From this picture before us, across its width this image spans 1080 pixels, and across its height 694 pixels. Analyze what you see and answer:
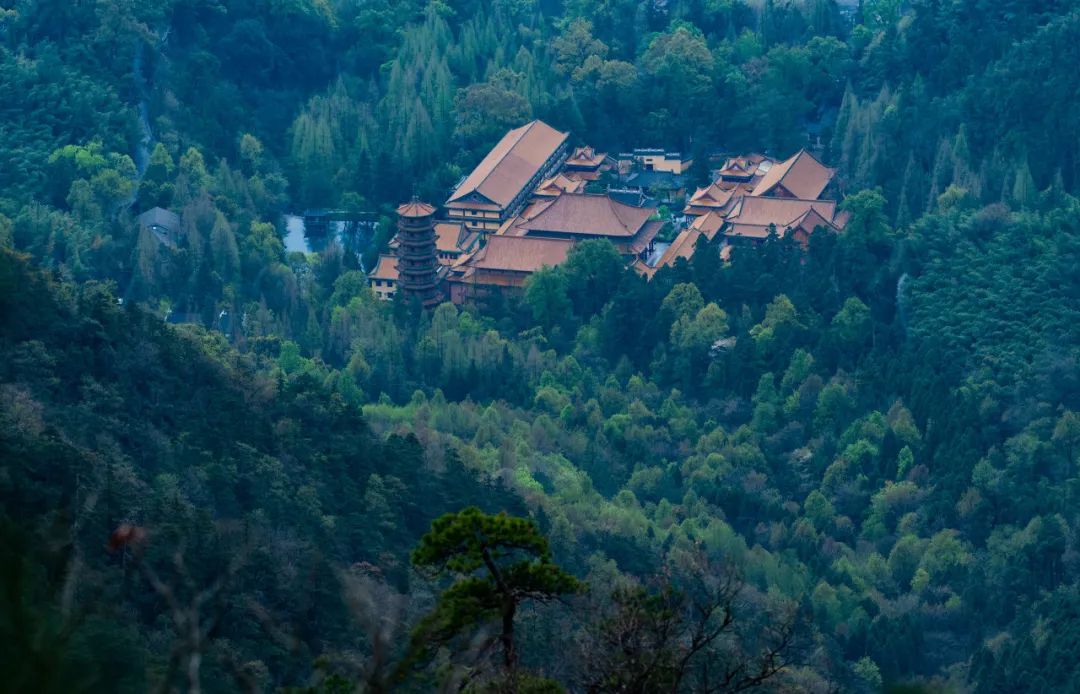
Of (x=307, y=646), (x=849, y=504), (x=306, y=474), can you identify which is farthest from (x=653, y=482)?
(x=307, y=646)

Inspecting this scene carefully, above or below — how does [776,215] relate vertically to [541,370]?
above

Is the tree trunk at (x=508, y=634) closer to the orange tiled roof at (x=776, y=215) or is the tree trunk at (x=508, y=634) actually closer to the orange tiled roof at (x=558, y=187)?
the orange tiled roof at (x=776, y=215)

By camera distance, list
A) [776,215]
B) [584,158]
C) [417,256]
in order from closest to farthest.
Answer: [417,256]
[776,215]
[584,158]

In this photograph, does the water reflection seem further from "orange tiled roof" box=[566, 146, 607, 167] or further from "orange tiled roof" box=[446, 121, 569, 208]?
"orange tiled roof" box=[566, 146, 607, 167]

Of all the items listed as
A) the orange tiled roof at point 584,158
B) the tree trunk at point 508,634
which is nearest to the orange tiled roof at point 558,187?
the orange tiled roof at point 584,158

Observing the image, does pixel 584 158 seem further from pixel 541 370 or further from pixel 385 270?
pixel 541 370

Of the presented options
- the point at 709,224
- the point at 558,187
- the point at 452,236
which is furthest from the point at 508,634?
the point at 558,187
